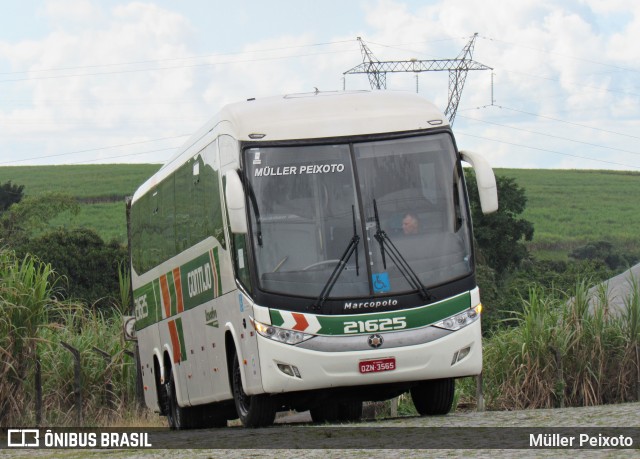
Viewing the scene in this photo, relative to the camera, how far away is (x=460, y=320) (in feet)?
44.4

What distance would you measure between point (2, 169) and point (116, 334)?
10848 centimetres

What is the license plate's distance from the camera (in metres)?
13.2

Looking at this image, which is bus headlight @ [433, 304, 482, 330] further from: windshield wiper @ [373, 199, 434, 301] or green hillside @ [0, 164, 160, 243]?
green hillside @ [0, 164, 160, 243]

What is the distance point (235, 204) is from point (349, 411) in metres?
5.40

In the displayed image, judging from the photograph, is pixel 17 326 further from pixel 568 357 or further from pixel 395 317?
pixel 568 357

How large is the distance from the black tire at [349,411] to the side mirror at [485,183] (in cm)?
496

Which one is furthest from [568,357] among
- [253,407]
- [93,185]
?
[93,185]

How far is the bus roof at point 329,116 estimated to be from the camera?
1397 cm

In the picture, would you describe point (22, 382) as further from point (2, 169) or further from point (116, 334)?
point (2, 169)

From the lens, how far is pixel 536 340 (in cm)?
1902

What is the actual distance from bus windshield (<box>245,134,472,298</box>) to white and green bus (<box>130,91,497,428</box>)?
0.01m

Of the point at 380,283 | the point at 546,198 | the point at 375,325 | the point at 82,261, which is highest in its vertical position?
the point at 546,198

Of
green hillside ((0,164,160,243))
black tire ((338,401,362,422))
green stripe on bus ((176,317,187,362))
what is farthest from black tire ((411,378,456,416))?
green hillside ((0,164,160,243))

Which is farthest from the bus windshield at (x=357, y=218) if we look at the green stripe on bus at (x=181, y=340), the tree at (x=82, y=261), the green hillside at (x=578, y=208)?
the green hillside at (x=578, y=208)
